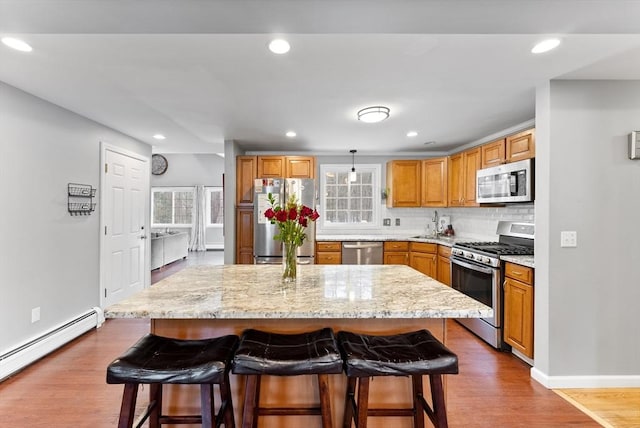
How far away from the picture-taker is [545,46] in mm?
1968

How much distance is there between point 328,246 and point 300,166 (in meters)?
1.23

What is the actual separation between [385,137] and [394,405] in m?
3.30

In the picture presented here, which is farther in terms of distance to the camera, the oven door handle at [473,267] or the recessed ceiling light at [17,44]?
the oven door handle at [473,267]

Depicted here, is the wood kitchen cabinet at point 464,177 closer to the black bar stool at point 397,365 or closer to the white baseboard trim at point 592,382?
the white baseboard trim at point 592,382

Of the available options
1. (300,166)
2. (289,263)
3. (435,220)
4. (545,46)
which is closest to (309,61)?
(289,263)

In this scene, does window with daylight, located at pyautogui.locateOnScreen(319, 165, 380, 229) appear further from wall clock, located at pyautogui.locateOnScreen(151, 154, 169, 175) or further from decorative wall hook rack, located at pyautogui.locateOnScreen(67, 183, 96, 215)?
wall clock, located at pyautogui.locateOnScreen(151, 154, 169, 175)

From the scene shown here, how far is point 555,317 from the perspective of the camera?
2443 mm

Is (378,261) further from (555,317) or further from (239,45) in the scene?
(239,45)

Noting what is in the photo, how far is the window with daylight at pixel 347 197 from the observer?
214 inches

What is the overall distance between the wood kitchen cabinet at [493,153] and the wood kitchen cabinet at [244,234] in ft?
9.98

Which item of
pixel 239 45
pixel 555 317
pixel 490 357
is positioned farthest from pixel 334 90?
pixel 490 357

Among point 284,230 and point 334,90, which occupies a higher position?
point 334,90

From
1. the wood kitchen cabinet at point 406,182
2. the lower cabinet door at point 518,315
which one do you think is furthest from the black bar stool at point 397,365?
the wood kitchen cabinet at point 406,182

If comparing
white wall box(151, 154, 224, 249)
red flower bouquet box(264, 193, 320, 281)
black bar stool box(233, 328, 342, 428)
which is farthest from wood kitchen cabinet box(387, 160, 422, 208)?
white wall box(151, 154, 224, 249)
